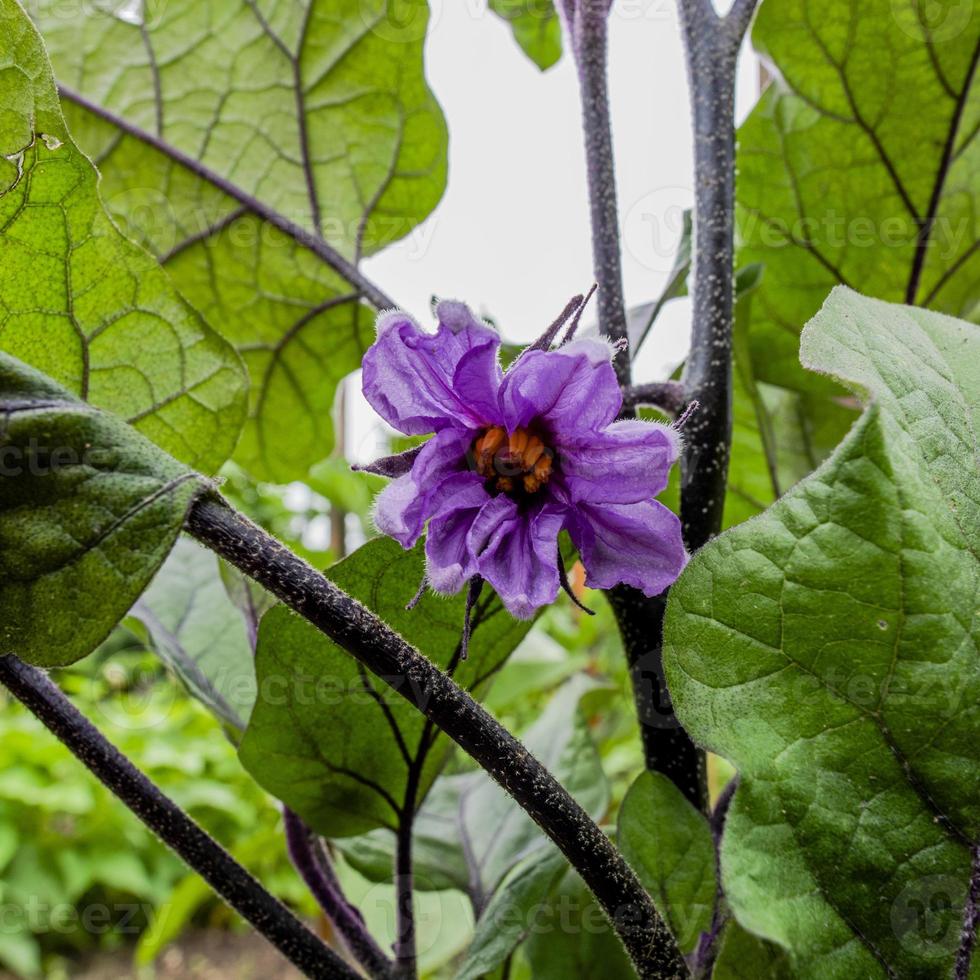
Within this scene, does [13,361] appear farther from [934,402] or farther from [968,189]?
[968,189]

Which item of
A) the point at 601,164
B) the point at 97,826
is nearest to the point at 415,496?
the point at 601,164

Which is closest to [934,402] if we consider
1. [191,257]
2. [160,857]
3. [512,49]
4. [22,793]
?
[191,257]

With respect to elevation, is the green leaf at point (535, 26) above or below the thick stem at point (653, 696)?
above

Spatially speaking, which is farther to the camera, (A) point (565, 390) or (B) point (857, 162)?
(B) point (857, 162)

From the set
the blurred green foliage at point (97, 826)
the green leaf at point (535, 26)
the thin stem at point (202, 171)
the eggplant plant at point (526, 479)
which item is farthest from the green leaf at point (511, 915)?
the blurred green foliage at point (97, 826)

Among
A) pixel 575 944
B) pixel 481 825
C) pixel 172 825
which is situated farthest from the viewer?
pixel 481 825

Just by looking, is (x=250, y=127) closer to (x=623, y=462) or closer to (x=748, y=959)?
(x=623, y=462)

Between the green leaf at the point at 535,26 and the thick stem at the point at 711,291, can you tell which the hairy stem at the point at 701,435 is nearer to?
the thick stem at the point at 711,291
